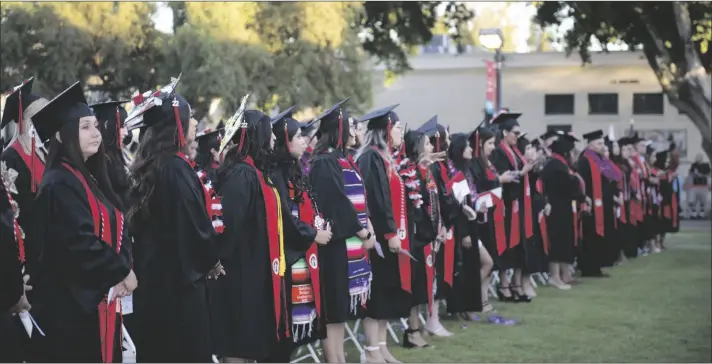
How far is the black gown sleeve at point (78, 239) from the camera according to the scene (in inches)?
192

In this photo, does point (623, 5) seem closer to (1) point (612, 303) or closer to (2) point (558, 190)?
(2) point (558, 190)

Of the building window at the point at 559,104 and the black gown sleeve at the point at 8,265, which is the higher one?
the building window at the point at 559,104

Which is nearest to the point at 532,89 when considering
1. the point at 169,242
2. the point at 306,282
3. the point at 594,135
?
the point at 594,135

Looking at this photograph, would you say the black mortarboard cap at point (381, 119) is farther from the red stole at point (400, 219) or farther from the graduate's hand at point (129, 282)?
the graduate's hand at point (129, 282)

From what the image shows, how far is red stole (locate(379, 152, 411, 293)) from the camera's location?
898 cm

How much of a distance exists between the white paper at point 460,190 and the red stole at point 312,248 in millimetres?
3306

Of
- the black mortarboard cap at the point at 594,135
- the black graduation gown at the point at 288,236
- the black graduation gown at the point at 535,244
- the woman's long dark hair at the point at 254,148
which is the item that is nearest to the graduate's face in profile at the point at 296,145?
the black graduation gown at the point at 288,236

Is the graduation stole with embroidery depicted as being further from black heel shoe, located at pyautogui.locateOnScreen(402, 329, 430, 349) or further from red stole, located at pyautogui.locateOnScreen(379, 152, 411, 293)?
black heel shoe, located at pyautogui.locateOnScreen(402, 329, 430, 349)

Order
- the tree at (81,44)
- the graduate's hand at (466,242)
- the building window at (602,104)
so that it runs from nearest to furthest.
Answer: the graduate's hand at (466,242) → the tree at (81,44) → the building window at (602,104)

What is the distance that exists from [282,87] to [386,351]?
63.4 ft

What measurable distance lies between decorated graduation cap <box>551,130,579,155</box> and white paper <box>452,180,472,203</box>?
4.38 m

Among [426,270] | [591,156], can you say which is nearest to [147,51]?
[591,156]

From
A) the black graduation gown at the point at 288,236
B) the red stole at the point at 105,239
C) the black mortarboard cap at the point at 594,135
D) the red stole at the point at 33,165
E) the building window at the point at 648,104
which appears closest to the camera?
the red stole at the point at 105,239

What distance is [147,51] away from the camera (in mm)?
26172
